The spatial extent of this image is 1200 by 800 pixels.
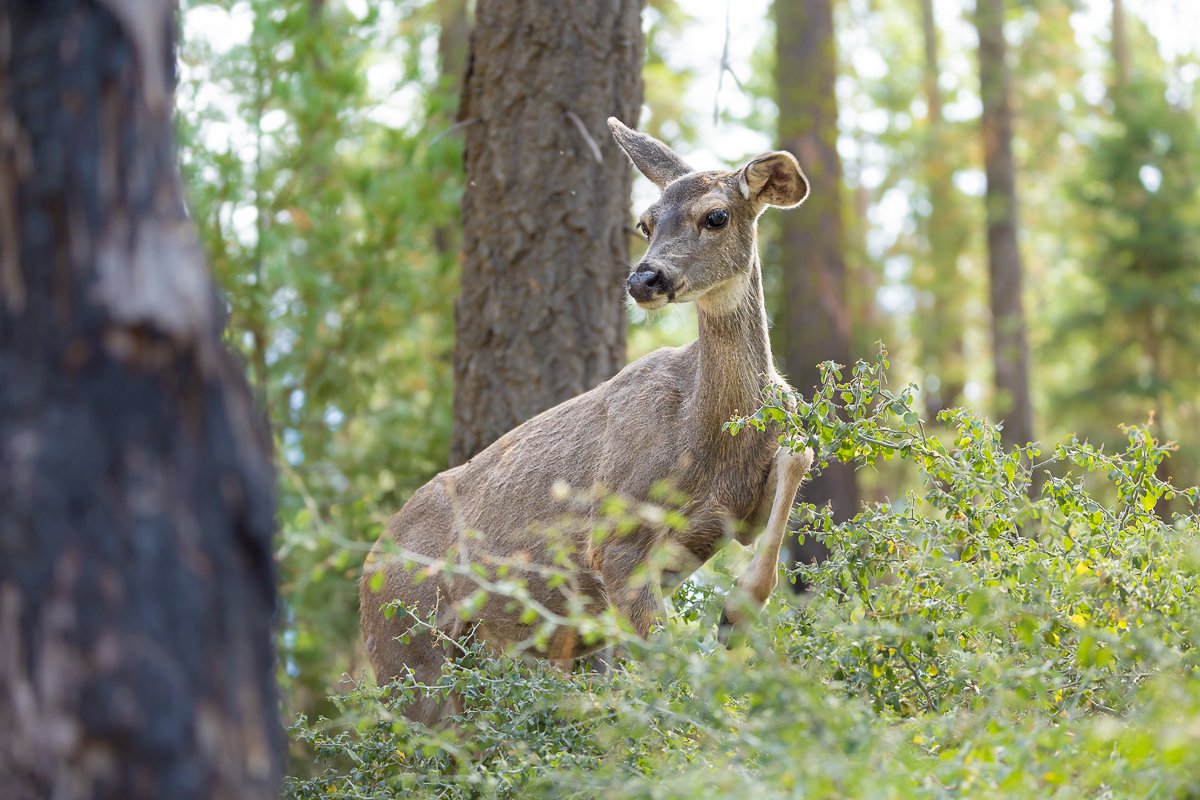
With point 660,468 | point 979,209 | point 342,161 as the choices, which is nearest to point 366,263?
point 342,161

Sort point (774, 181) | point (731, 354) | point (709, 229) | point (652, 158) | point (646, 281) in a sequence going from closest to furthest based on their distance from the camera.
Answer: point (646, 281)
point (731, 354)
point (709, 229)
point (774, 181)
point (652, 158)

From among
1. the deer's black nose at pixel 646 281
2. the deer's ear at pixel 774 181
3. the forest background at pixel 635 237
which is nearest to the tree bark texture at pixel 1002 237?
the forest background at pixel 635 237

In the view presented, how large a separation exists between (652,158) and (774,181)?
2.65ft

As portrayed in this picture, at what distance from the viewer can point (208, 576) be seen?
2.82 meters

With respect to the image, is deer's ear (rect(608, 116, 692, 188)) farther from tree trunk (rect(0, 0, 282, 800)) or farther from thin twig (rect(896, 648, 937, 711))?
tree trunk (rect(0, 0, 282, 800))

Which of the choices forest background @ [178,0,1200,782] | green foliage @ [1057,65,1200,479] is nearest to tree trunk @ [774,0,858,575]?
forest background @ [178,0,1200,782]

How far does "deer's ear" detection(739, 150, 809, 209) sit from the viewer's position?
636 centimetres

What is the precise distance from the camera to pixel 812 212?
16.5 m

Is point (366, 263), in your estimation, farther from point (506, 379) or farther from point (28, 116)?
point (28, 116)

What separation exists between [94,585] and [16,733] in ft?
1.07

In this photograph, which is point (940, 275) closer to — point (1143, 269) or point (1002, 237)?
point (1002, 237)

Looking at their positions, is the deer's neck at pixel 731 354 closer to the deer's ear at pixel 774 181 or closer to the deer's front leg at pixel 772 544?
the deer's ear at pixel 774 181

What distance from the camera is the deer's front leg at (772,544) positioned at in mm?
5242

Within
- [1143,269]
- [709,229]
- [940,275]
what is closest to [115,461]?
[709,229]
